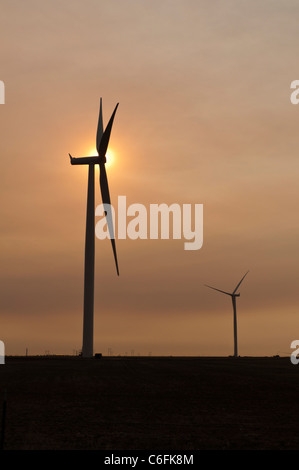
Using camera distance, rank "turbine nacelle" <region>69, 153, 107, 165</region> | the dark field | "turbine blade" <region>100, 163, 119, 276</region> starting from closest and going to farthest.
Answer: the dark field < "turbine blade" <region>100, 163, 119, 276</region> < "turbine nacelle" <region>69, 153, 107, 165</region>

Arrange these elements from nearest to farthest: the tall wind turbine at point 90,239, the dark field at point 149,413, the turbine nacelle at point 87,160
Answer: the dark field at point 149,413 < the tall wind turbine at point 90,239 < the turbine nacelle at point 87,160

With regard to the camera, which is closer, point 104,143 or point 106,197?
point 106,197

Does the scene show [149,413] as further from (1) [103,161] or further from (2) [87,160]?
(2) [87,160]

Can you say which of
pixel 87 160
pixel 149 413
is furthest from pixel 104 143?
pixel 149 413

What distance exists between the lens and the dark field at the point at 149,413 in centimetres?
3127

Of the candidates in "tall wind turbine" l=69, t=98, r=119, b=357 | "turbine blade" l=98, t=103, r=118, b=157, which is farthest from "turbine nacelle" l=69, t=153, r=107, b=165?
"turbine blade" l=98, t=103, r=118, b=157

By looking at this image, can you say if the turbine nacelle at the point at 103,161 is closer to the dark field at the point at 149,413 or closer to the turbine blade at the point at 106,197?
the turbine blade at the point at 106,197

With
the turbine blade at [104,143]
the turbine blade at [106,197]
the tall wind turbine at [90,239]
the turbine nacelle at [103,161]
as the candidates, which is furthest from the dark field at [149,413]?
the turbine blade at [104,143]

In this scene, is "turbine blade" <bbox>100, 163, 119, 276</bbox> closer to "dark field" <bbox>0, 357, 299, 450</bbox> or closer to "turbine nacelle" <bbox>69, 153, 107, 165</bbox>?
"turbine nacelle" <bbox>69, 153, 107, 165</bbox>

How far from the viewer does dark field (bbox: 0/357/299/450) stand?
31266mm

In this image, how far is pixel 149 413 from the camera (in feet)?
137
